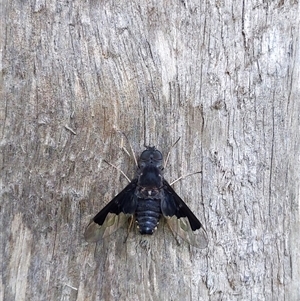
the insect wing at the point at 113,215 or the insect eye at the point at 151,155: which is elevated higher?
the insect eye at the point at 151,155

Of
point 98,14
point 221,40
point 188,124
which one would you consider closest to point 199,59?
point 221,40

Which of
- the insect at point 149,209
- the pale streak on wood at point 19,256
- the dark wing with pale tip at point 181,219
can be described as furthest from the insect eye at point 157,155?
the pale streak on wood at point 19,256

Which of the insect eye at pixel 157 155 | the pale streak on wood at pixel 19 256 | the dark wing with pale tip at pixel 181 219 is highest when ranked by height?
the insect eye at pixel 157 155

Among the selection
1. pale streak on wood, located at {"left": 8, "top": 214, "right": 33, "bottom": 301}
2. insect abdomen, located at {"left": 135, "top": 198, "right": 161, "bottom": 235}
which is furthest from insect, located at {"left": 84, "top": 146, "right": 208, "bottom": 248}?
pale streak on wood, located at {"left": 8, "top": 214, "right": 33, "bottom": 301}

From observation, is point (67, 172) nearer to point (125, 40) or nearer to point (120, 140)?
point (120, 140)

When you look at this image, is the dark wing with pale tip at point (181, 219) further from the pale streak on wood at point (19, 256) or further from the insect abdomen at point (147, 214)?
the pale streak on wood at point (19, 256)

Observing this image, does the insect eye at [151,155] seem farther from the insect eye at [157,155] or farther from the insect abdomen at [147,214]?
the insect abdomen at [147,214]
